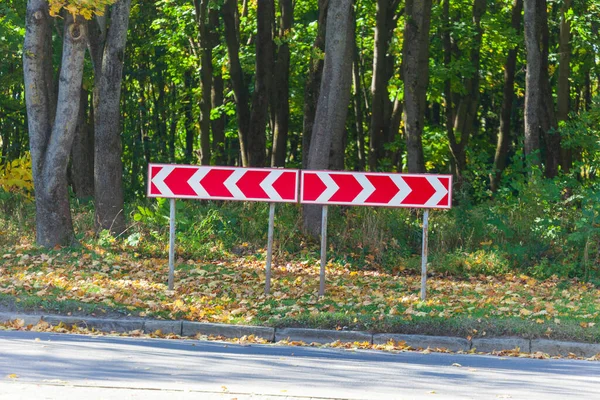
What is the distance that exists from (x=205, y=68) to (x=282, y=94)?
111 inches

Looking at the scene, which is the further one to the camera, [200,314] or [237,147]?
[237,147]

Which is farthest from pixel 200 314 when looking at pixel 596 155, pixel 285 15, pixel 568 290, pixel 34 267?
pixel 285 15

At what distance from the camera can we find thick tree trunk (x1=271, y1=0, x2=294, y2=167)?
24.0 metres

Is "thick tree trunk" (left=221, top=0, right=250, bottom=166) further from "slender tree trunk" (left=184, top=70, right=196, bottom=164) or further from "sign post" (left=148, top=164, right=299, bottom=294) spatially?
"sign post" (left=148, top=164, right=299, bottom=294)

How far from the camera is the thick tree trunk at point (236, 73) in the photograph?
24.1 meters

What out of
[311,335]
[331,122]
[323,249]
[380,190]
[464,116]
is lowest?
[311,335]

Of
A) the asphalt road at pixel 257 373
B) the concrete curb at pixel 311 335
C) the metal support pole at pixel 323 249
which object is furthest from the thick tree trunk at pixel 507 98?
the asphalt road at pixel 257 373

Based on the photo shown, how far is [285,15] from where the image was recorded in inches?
944

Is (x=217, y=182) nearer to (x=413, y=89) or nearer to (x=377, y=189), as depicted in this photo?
(x=377, y=189)

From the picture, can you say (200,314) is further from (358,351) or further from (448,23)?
(448,23)

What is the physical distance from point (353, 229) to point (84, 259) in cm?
509

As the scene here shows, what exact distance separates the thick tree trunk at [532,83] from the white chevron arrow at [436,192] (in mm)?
8413

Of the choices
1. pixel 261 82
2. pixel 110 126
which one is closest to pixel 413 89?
pixel 261 82

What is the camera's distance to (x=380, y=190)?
12.2 meters
